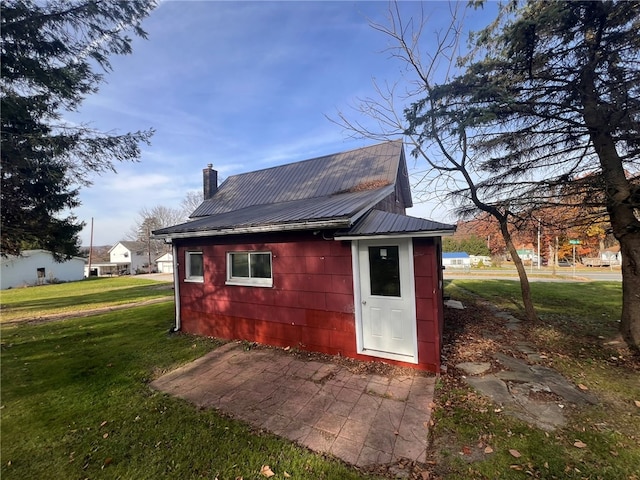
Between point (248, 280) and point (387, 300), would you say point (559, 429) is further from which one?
point (248, 280)

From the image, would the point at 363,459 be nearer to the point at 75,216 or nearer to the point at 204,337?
the point at 204,337

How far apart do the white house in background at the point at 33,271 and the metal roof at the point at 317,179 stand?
29.5 meters

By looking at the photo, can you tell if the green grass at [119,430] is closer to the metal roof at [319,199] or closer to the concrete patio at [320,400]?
the concrete patio at [320,400]

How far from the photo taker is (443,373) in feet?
15.3

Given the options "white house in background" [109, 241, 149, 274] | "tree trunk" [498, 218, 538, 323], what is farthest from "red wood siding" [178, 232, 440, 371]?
"white house in background" [109, 241, 149, 274]

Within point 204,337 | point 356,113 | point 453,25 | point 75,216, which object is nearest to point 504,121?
point 453,25

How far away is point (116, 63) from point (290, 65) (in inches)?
192

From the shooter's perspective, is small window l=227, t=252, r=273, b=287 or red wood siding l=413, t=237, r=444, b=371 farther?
small window l=227, t=252, r=273, b=287

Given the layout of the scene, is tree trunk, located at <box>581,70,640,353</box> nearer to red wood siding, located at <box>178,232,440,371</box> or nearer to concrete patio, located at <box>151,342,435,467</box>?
red wood siding, located at <box>178,232,440,371</box>

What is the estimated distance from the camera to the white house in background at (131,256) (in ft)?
169

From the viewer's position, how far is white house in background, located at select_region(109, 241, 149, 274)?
51531 mm

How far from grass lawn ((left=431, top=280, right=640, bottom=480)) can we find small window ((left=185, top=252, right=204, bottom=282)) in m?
6.37

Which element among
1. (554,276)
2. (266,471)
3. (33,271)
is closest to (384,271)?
(266,471)

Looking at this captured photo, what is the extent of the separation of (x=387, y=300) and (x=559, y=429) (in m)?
2.69
